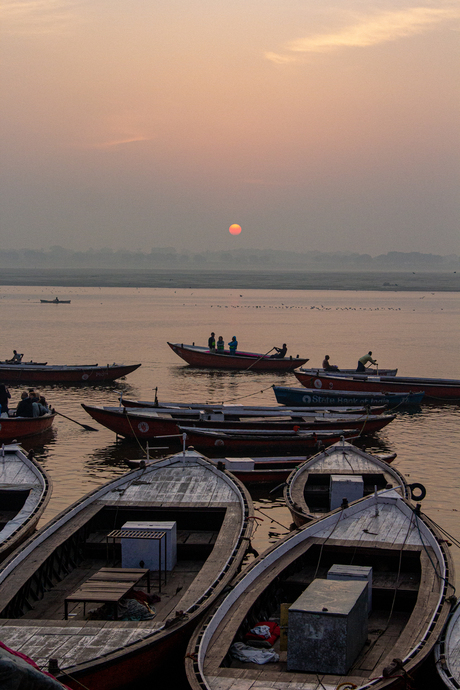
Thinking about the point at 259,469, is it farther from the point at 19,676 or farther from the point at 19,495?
the point at 19,676

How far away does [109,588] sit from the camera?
11.3m

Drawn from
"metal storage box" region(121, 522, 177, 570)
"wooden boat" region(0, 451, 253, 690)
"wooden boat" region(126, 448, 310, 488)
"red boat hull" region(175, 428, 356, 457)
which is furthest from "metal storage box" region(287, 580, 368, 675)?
"red boat hull" region(175, 428, 356, 457)

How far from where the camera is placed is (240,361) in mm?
45250

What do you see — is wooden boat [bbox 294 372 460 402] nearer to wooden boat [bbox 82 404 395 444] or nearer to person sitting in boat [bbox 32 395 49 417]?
wooden boat [bbox 82 404 395 444]

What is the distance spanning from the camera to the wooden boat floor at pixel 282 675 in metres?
8.92

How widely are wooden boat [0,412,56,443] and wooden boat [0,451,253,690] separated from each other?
9882 mm

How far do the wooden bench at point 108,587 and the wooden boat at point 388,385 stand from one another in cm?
2422

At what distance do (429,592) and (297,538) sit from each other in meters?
2.78

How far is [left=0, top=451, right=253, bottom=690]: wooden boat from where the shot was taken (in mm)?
9565

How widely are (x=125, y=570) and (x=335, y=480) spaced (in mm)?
6452

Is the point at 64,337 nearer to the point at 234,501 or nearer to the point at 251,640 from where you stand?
the point at 234,501

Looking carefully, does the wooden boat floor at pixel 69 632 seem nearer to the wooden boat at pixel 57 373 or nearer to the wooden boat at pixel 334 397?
the wooden boat at pixel 334 397

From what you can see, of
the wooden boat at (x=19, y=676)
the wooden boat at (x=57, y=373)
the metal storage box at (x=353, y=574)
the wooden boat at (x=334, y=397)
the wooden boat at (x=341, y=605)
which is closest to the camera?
the wooden boat at (x=19, y=676)

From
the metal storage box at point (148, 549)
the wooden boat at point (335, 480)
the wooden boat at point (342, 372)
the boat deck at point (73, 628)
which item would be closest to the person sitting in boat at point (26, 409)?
the wooden boat at point (335, 480)
